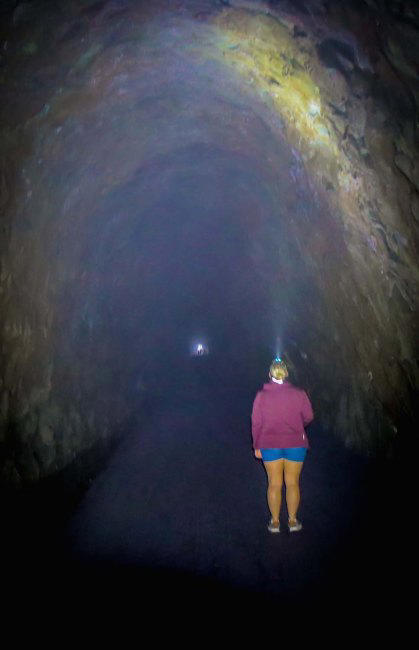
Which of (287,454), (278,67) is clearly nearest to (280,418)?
(287,454)

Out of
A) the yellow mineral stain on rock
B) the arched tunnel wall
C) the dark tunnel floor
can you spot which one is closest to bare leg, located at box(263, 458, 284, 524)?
the dark tunnel floor

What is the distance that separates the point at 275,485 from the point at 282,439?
0.54m

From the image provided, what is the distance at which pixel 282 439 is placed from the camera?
17.8 feet

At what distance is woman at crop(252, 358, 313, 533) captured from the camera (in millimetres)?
5438

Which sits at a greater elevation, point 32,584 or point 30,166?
point 30,166

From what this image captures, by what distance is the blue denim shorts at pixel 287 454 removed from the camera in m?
5.48

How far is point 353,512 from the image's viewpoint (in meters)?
5.80

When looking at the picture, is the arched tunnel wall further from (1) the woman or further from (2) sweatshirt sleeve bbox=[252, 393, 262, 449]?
(2) sweatshirt sleeve bbox=[252, 393, 262, 449]

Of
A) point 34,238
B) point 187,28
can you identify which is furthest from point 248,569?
point 187,28

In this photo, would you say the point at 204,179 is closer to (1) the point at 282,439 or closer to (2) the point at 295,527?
(1) the point at 282,439

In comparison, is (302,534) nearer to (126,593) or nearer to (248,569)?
(248,569)

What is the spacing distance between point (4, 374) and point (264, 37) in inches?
171

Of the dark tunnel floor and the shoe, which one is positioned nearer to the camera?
the dark tunnel floor

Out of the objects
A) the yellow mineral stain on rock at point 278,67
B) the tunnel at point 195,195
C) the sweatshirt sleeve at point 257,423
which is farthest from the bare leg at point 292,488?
the yellow mineral stain on rock at point 278,67
